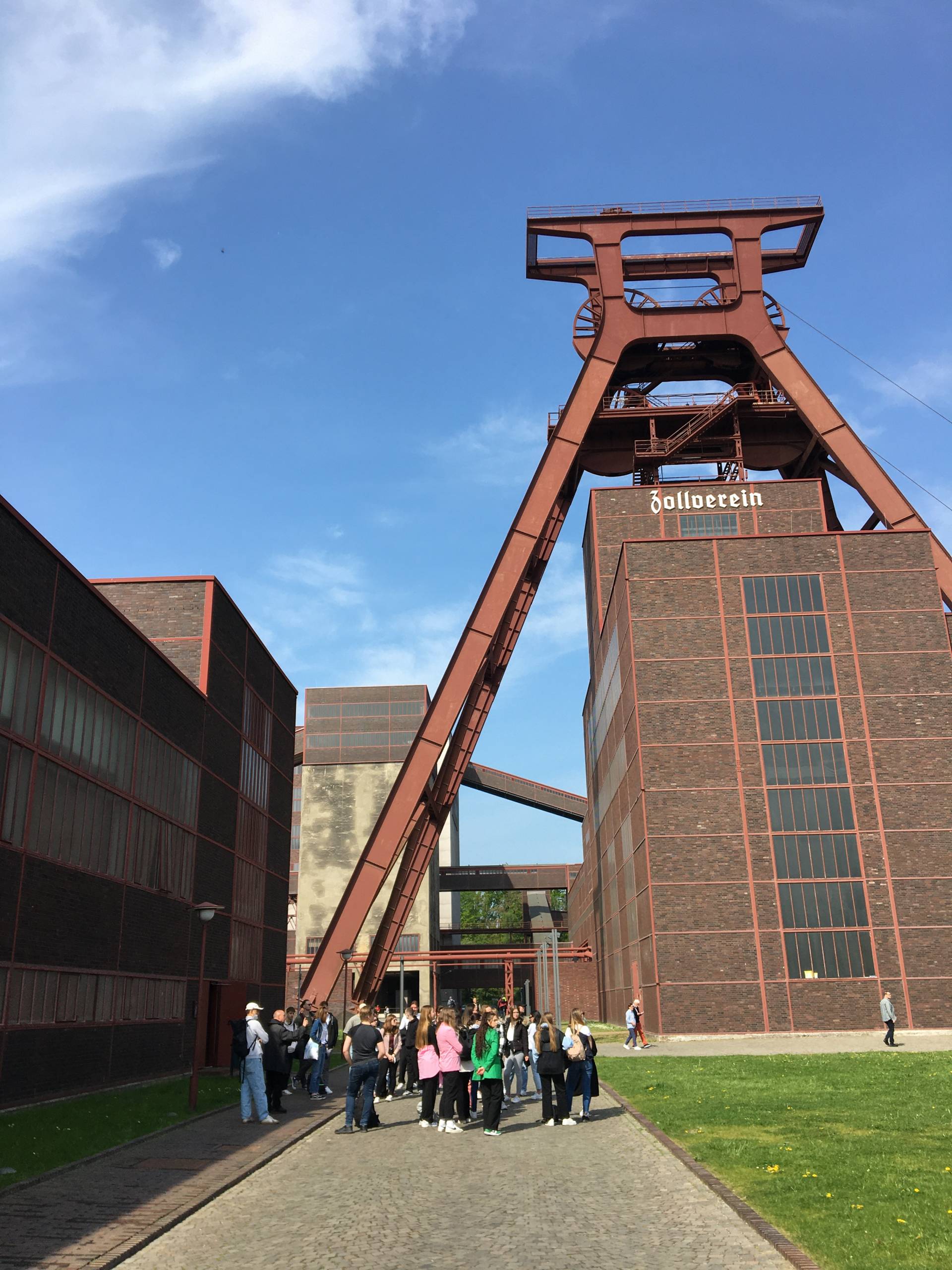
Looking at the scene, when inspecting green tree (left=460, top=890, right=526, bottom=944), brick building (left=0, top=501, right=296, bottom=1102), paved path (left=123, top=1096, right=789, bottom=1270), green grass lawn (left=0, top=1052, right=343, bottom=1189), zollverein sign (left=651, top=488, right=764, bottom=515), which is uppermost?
zollverein sign (left=651, top=488, right=764, bottom=515)

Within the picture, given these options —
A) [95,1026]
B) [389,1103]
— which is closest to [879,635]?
[389,1103]

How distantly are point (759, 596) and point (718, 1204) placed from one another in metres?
28.8

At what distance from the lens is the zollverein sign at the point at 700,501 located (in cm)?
4500

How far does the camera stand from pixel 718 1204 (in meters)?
8.75

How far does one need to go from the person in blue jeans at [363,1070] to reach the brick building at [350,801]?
172 feet

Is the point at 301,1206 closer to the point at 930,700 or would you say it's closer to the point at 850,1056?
the point at 850,1056

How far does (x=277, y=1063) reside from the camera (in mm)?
16406

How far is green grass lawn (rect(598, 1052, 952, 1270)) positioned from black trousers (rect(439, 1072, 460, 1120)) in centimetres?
268

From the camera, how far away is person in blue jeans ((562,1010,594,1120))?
46.6 feet

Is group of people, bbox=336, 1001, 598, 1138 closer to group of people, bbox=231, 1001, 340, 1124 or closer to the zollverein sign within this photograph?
group of people, bbox=231, 1001, 340, 1124

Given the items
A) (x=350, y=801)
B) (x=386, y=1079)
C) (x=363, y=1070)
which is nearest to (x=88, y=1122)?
(x=363, y=1070)

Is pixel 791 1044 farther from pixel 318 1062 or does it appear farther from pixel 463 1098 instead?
pixel 463 1098

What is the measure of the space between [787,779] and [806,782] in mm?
588

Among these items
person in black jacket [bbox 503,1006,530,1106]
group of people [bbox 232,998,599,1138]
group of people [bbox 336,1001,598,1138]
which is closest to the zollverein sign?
person in black jacket [bbox 503,1006,530,1106]
